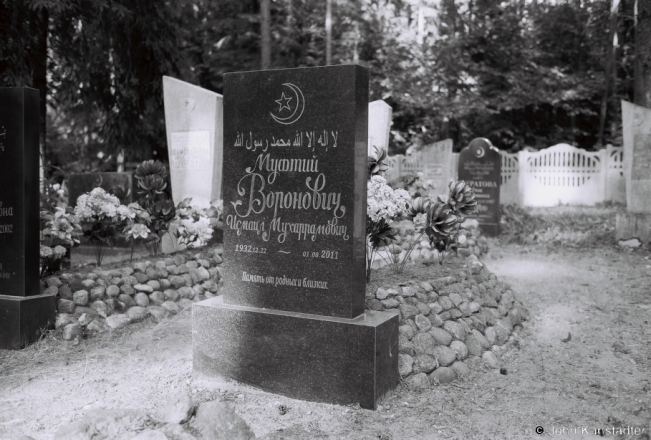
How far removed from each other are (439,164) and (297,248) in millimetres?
10335

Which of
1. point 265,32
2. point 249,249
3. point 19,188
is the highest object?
point 265,32

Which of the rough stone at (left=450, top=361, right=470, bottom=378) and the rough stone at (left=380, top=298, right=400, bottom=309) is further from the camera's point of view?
the rough stone at (left=380, top=298, right=400, bottom=309)

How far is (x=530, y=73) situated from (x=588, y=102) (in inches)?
94.9

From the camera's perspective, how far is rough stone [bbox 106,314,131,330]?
5.38m

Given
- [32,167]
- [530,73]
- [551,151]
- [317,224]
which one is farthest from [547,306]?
[530,73]

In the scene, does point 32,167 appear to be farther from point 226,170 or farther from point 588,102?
point 588,102

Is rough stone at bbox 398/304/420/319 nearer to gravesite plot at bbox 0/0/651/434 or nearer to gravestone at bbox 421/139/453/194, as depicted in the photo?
gravesite plot at bbox 0/0/651/434

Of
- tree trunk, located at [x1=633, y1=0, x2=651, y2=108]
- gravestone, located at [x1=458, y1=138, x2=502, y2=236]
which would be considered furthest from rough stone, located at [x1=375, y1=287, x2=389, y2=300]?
tree trunk, located at [x1=633, y1=0, x2=651, y2=108]

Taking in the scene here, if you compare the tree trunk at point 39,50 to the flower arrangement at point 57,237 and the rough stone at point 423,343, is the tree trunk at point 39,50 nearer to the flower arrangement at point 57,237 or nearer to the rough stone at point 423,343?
the flower arrangement at point 57,237

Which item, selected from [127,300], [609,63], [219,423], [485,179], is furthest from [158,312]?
[609,63]

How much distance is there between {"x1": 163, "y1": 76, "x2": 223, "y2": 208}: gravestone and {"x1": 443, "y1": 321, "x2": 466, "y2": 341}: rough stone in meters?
4.78

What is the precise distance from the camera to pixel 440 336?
4.29 metres

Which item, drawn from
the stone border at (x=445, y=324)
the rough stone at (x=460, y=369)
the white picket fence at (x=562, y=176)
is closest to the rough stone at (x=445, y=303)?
the stone border at (x=445, y=324)

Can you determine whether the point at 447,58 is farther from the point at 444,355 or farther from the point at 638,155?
the point at 444,355
